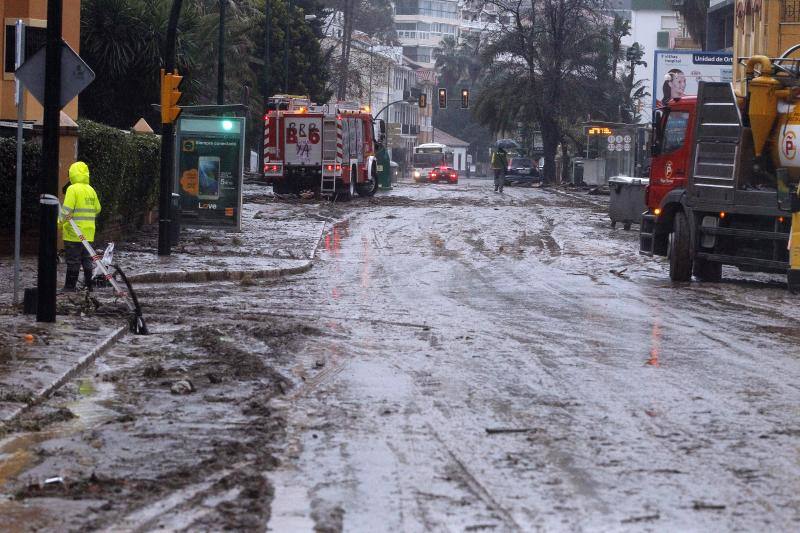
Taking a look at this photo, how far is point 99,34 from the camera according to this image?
124ft

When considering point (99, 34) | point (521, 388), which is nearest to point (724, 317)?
point (521, 388)

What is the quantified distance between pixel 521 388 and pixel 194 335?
4.12 metres

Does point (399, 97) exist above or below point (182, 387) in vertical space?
above

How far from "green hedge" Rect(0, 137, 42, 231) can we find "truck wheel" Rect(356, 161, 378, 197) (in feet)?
87.6

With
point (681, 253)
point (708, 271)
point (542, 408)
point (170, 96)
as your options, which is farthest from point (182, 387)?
point (708, 271)

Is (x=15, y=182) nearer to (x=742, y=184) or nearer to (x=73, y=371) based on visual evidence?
(x=73, y=371)

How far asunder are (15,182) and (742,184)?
10.9m

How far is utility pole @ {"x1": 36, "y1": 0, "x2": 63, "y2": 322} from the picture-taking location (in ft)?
42.2

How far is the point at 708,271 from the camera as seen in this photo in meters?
20.4

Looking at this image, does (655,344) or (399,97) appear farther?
(399,97)

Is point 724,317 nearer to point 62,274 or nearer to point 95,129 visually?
A: point 62,274

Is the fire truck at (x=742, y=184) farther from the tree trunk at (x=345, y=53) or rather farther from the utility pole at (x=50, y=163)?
the tree trunk at (x=345, y=53)

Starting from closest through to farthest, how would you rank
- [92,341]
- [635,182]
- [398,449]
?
[398,449] < [92,341] < [635,182]

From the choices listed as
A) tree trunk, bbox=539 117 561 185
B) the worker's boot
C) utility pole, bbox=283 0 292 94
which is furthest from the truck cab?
tree trunk, bbox=539 117 561 185
